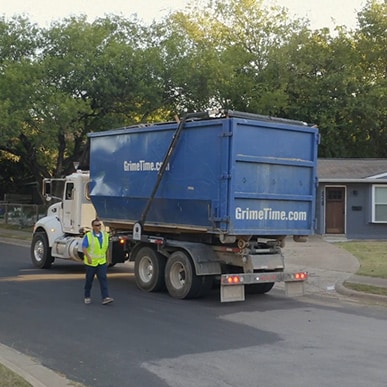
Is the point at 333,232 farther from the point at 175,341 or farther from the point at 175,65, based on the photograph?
the point at 175,341

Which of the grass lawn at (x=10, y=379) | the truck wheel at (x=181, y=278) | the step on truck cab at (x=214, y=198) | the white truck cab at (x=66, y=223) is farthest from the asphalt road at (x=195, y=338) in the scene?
the white truck cab at (x=66, y=223)

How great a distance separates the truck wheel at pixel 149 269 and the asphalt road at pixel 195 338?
0.27 metres

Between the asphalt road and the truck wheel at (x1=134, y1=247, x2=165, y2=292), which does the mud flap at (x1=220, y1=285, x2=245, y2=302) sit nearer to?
the asphalt road

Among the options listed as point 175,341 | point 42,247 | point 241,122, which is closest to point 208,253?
point 241,122

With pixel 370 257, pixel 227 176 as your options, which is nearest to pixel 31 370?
pixel 227 176

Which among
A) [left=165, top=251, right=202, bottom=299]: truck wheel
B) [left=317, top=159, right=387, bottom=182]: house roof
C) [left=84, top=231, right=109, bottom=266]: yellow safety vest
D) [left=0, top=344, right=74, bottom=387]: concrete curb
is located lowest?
[left=0, top=344, right=74, bottom=387]: concrete curb

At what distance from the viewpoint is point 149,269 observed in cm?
1288

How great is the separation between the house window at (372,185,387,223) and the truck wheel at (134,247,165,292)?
15486mm

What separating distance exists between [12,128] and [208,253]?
15.1 meters

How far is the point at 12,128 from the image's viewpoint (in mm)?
24484

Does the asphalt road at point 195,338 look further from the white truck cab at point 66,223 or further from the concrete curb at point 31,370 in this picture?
the white truck cab at point 66,223

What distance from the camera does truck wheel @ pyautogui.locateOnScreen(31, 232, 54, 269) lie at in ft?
52.9

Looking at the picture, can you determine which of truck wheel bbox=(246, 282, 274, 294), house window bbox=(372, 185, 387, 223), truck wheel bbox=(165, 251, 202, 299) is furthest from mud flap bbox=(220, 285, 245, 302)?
house window bbox=(372, 185, 387, 223)

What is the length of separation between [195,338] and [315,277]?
7.07 metres
